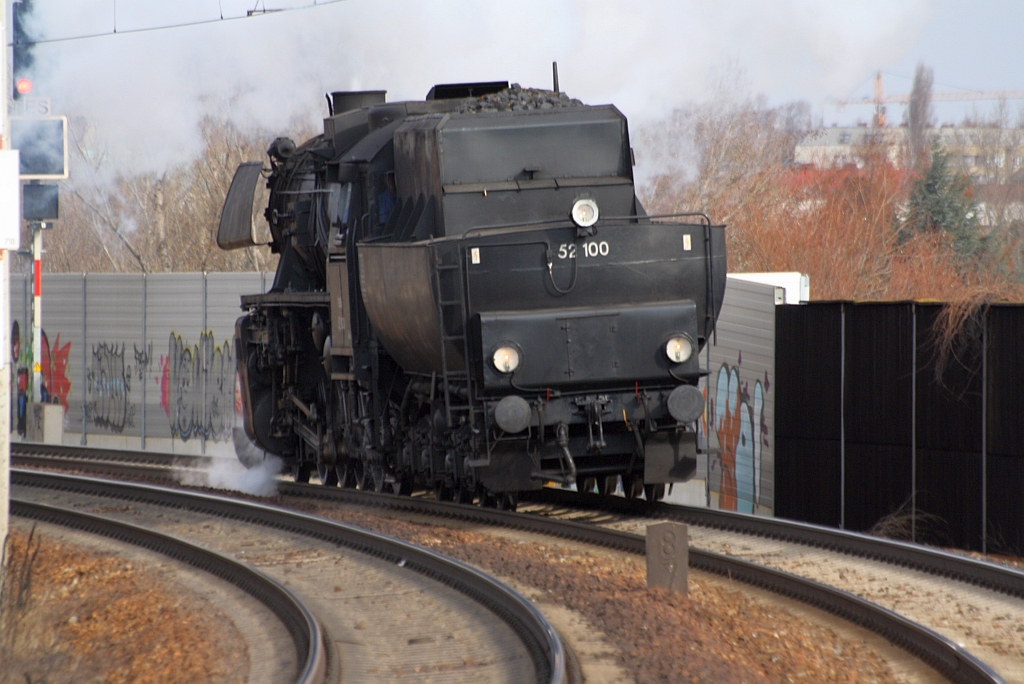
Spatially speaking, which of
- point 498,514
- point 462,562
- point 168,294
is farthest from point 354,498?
point 168,294

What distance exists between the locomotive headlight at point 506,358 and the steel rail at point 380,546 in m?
1.71

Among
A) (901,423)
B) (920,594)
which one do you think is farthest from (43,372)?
(920,594)

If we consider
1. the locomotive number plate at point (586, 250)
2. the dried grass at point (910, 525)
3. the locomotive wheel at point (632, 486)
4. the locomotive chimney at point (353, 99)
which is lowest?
the dried grass at point (910, 525)

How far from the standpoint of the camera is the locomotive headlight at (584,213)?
10.6 metres

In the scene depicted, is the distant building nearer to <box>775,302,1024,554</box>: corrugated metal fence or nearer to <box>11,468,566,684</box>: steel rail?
<box>775,302,1024,554</box>: corrugated metal fence

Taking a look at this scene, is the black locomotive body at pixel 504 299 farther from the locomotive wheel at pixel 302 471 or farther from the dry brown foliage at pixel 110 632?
the dry brown foliage at pixel 110 632

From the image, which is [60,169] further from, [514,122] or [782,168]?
[782,168]

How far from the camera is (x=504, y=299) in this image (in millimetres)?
10680

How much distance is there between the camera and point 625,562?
9938 mm

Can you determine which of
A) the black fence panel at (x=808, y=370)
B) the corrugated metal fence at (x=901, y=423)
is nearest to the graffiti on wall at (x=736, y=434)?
the black fence panel at (x=808, y=370)

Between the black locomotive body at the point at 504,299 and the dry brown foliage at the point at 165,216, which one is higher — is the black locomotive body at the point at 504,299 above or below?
below

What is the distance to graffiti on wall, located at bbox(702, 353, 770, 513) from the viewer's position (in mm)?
14281

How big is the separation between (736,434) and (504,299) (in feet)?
17.3

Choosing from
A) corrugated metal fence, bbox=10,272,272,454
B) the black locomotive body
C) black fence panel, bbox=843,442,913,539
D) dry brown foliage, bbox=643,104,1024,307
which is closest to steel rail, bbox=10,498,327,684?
the black locomotive body
